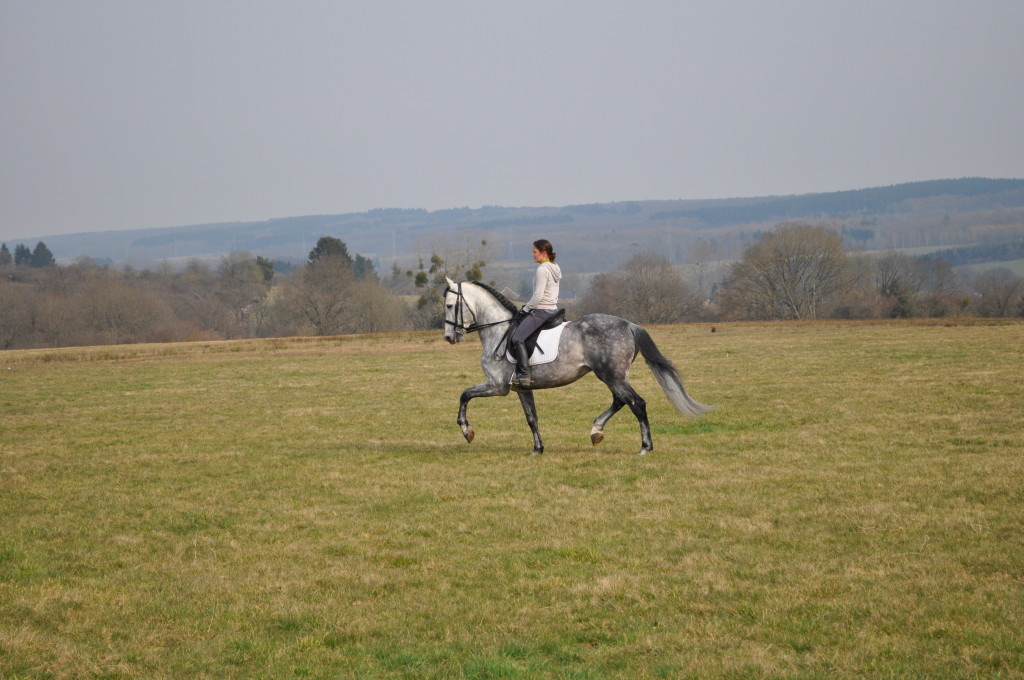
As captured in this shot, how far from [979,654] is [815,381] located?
55.1ft

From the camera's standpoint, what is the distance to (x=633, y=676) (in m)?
6.06

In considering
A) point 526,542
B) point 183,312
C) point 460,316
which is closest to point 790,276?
point 183,312

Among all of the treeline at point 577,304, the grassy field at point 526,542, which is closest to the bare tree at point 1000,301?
the treeline at point 577,304

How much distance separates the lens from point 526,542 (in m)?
9.38

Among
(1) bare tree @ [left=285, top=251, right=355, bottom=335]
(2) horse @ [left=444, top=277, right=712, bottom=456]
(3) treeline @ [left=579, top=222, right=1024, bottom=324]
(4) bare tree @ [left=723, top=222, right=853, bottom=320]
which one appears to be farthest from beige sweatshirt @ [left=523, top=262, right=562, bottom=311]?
(1) bare tree @ [left=285, top=251, right=355, bottom=335]

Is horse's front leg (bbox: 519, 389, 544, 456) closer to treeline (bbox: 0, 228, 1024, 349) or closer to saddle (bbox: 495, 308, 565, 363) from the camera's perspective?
saddle (bbox: 495, 308, 565, 363)

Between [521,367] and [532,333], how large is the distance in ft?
1.77

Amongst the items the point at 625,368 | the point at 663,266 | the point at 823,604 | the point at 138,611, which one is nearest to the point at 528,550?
the point at 823,604

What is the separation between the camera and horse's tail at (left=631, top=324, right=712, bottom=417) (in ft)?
46.2

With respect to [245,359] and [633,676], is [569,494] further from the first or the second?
[245,359]

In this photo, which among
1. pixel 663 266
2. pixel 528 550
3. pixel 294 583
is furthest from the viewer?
pixel 663 266

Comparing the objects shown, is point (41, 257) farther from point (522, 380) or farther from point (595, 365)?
point (595, 365)

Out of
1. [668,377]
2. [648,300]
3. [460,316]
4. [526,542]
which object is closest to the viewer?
[526,542]

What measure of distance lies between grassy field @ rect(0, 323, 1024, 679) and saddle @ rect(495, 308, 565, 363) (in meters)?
1.64
